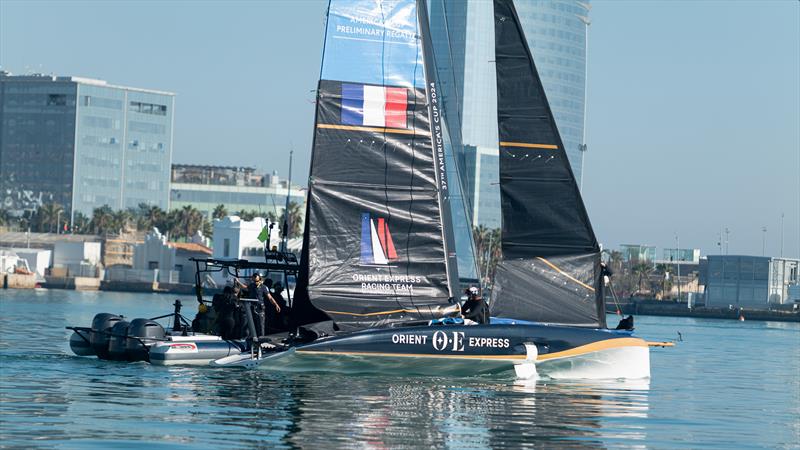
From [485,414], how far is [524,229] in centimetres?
750

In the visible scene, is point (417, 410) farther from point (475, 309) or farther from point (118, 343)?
point (118, 343)

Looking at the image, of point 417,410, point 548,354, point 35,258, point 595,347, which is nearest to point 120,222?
point 35,258

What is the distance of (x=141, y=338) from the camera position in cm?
2947

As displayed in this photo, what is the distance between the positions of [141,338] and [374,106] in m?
6.98

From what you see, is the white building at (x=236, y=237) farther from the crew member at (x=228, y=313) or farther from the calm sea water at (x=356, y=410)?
the crew member at (x=228, y=313)

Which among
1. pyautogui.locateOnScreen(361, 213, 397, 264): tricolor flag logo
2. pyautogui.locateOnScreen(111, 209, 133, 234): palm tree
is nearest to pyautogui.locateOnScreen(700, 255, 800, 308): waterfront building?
pyautogui.locateOnScreen(111, 209, 133, 234): palm tree

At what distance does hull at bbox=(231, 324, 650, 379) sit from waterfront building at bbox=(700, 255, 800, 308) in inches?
5544

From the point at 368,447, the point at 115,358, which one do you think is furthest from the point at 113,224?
the point at 368,447

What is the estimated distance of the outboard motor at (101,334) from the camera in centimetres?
3014

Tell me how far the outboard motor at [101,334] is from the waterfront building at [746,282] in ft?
464

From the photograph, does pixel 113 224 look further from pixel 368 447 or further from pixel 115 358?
pixel 368 447

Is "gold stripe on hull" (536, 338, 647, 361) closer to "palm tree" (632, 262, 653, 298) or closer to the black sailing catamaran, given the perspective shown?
the black sailing catamaran

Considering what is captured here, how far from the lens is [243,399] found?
78.2ft

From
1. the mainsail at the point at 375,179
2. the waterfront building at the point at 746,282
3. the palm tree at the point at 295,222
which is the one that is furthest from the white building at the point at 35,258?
the mainsail at the point at 375,179
